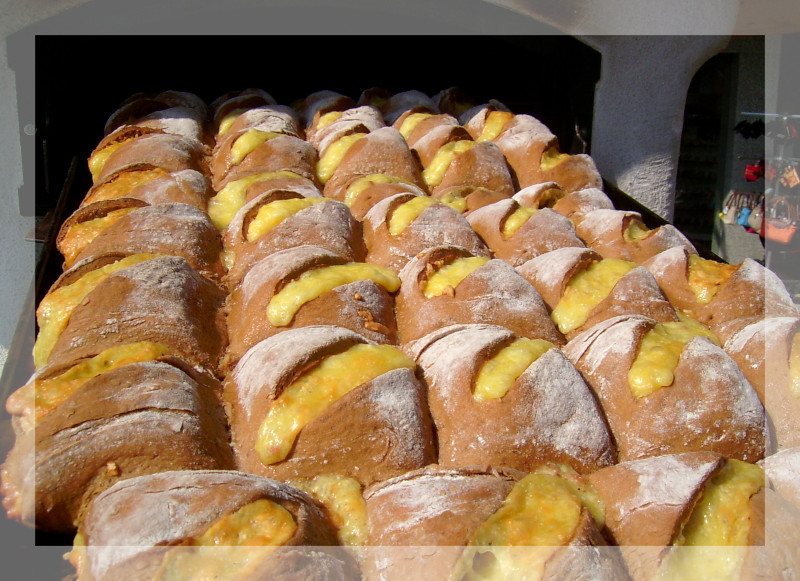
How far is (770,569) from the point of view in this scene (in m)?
1.11

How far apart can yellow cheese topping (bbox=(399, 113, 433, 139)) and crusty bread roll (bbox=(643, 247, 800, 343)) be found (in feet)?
4.54

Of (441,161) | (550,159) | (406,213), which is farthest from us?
(550,159)

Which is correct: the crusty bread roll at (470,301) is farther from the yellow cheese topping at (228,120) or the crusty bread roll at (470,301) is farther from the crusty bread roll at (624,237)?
the yellow cheese topping at (228,120)

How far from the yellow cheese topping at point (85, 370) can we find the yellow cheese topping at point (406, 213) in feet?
2.87

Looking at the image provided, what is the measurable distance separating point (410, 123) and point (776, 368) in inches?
79.6

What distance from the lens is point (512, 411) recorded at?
136cm

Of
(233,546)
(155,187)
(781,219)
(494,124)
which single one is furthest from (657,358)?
(781,219)

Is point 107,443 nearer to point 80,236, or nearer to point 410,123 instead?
point 80,236

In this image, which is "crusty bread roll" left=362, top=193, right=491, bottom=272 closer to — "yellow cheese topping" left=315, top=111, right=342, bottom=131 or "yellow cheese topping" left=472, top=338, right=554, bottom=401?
"yellow cheese topping" left=472, top=338, right=554, bottom=401

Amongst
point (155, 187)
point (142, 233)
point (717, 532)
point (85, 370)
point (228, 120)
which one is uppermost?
point (228, 120)

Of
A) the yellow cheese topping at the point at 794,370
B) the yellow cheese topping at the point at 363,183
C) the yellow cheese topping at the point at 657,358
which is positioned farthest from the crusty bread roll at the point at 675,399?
the yellow cheese topping at the point at 363,183

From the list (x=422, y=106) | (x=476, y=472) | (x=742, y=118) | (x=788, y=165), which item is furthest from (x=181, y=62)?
(x=788, y=165)

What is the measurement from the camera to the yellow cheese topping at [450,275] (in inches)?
68.9

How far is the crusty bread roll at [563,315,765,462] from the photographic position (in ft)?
4.64
